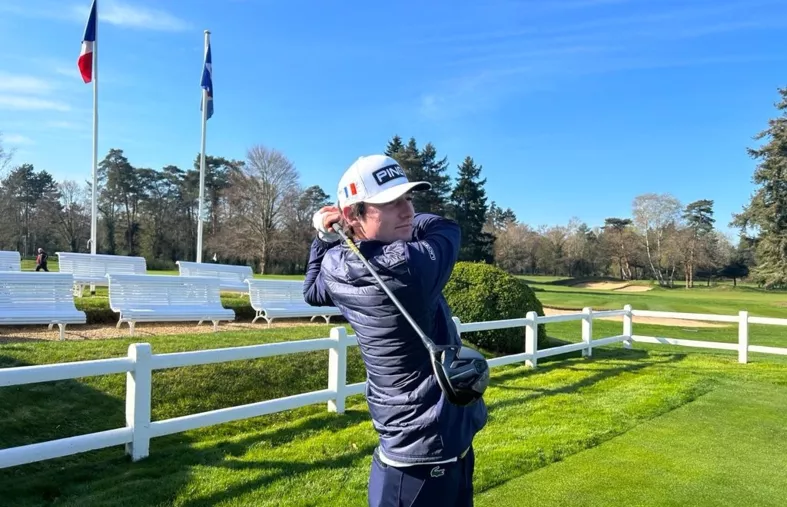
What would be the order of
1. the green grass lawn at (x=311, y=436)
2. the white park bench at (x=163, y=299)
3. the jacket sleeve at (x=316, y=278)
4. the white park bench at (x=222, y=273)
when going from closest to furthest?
1. the jacket sleeve at (x=316, y=278)
2. the green grass lawn at (x=311, y=436)
3. the white park bench at (x=163, y=299)
4. the white park bench at (x=222, y=273)

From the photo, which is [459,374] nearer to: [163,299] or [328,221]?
[328,221]

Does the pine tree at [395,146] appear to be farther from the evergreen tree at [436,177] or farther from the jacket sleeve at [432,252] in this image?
the jacket sleeve at [432,252]

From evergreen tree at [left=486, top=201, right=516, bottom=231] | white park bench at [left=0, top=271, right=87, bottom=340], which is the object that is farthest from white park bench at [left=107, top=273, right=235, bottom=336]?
evergreen tree at [left=486, top=201, right=516, bottom=231]

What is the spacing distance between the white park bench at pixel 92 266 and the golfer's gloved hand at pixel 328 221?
40.7 feet

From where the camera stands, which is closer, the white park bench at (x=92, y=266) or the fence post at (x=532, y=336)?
the fence post at (x=532, y=336)

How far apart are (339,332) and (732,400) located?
567 cm

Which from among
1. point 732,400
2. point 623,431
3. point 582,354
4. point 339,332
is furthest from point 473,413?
point 582,354

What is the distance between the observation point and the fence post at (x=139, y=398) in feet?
15.0

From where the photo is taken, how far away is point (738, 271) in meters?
74.7

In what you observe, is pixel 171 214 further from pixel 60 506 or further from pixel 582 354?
pixel 60 506

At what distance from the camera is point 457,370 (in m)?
1.65

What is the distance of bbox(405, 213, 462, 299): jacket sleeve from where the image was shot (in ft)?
5.82

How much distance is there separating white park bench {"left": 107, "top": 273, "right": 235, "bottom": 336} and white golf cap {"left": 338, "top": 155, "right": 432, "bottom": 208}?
26.4ft

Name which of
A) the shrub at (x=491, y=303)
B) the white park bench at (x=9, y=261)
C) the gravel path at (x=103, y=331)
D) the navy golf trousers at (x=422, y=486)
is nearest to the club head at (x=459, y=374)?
the navy golf trousers at (x=422, y=486)
